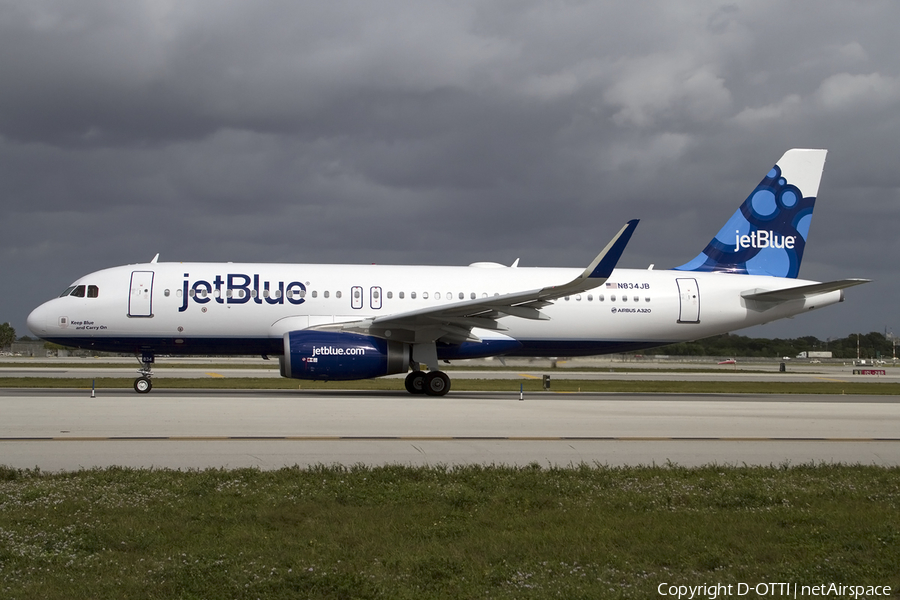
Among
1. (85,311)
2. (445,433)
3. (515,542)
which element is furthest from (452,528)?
(85,311)

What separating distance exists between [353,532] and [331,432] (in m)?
6.37

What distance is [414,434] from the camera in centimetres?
1234

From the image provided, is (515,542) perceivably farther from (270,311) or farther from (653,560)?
(270,311)

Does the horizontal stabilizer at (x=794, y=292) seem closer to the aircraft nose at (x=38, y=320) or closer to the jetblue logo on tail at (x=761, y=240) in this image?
the jetblue logo on tail at (x=761, y=240)

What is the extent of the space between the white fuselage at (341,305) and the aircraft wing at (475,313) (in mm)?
1498

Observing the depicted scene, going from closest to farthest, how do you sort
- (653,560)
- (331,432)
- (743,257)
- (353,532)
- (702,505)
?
(653,560), (353,532), (702,505), (331,432), (743,257)

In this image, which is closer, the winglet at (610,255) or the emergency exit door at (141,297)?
the winglet at (610,255)

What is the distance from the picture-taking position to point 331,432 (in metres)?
12.3

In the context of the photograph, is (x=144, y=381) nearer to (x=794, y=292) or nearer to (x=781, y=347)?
(x=794, y=292)

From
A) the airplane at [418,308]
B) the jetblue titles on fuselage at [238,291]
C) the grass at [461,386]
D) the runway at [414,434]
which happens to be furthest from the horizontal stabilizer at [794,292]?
the jetblue titles on fuselage at [238,291]

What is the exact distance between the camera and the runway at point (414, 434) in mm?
10062

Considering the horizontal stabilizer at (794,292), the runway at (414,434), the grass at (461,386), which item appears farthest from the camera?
Answer: the grass at (461,386)

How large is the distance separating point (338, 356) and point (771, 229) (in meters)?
16.0

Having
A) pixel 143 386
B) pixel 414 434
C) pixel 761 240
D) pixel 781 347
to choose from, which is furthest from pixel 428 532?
pixel 781 347
